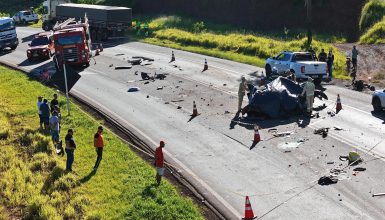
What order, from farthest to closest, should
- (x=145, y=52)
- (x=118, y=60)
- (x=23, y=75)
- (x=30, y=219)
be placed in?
(x=145, y=52)
(x=118, y=60)
(x=23, y=75)
(x=30, y=219)

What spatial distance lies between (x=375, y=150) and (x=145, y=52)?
1117 inches

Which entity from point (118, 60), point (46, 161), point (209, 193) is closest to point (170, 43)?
point (118, 60)

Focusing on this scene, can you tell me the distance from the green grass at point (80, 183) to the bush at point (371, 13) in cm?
3047

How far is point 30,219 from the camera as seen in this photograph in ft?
49.3

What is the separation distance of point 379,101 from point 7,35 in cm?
3466

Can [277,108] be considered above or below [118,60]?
above

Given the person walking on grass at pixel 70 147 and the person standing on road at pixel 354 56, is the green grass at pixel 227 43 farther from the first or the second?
the person walking on grass at pixel 70 147

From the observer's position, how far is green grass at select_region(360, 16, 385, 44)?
40.9 meters

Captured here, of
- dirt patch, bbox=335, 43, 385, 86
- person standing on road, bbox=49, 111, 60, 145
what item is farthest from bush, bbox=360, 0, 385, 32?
person standing on road, bbox=49, 111, 60, 145

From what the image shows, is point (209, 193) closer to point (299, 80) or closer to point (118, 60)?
point (299, 80)

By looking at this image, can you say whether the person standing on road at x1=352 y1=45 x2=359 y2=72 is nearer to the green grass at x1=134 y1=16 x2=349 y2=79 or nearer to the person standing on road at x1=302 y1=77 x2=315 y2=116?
the green grass at x1=134 y1=16 x2=349 y2=79

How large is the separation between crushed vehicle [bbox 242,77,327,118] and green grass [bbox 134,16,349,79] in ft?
33.3

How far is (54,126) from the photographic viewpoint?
20406 millimetres

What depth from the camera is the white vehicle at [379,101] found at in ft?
76.8
